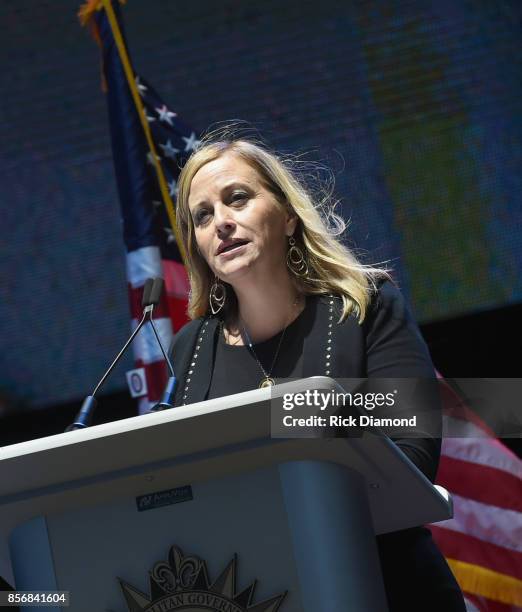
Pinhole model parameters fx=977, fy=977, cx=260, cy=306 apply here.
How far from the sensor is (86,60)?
Answer: 397 centimetres

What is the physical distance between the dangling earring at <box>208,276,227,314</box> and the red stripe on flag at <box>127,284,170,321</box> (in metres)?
1.31

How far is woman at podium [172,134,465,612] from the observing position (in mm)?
1488

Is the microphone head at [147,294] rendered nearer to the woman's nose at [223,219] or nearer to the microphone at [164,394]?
the microphone at [164,394]

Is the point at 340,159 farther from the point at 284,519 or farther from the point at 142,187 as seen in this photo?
the point at 284,519

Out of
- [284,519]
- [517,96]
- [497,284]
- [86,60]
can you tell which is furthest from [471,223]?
[284,519]

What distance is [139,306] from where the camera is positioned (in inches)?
129

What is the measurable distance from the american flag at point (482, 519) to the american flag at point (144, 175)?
39.4 inches

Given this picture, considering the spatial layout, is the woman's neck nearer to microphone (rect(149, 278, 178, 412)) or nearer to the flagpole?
microphone (rect(149, 278, 178, 412))

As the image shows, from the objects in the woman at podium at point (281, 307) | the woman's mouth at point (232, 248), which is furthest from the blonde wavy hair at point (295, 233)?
the woman's mouth at point (232, 248)

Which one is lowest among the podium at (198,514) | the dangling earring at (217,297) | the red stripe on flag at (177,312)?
the podium at (198,514)

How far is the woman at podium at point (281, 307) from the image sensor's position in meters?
1.49

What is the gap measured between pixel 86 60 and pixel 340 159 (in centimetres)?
116

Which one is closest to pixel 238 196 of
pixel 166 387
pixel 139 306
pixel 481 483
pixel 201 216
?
pixel 201 216

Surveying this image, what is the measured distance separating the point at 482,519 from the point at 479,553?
4.1 inches
